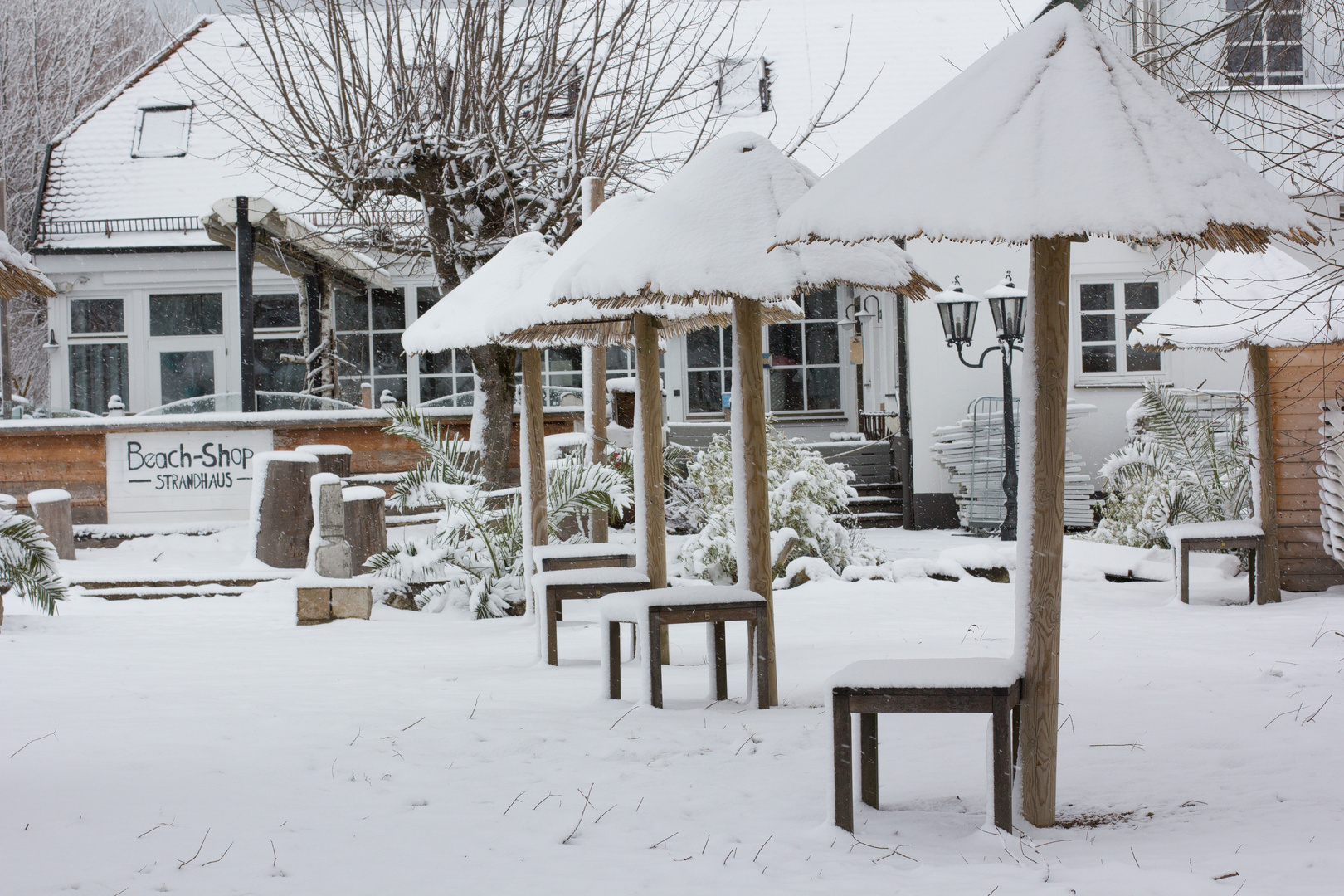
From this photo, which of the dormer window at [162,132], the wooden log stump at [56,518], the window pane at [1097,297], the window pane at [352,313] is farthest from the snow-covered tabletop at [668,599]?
the dormer window at [162,132]

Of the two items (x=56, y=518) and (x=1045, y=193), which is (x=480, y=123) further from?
(x=1045, y=193)

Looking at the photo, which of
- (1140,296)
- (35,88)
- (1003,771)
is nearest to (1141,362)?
(1140,296)

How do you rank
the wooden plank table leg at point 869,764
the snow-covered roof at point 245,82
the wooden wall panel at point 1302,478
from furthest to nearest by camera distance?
the snow-covered roof at point 245,82
the wooden wall panel at point 1302,478
the wooden plank table leg at point 869,764

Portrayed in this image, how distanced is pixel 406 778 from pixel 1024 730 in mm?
2130

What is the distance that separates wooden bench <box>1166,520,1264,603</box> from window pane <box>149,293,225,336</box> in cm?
1470

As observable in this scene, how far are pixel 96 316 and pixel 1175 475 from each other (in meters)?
16.1

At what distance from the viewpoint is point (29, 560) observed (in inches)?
281

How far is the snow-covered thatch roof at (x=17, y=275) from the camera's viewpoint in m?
5.02

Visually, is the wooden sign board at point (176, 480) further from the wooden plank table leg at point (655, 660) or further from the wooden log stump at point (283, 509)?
the wooden plank table leg at point (655, 660)

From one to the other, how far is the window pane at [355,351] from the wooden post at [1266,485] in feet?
44.8

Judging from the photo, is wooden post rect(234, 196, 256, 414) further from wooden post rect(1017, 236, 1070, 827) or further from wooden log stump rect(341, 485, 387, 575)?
wooden post rect(1017, 236, 1070, 827)

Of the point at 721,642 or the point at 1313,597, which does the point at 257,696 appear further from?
the point at 1313,597

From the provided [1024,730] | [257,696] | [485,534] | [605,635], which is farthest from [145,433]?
[1024,730]

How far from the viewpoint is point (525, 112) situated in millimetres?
10992
